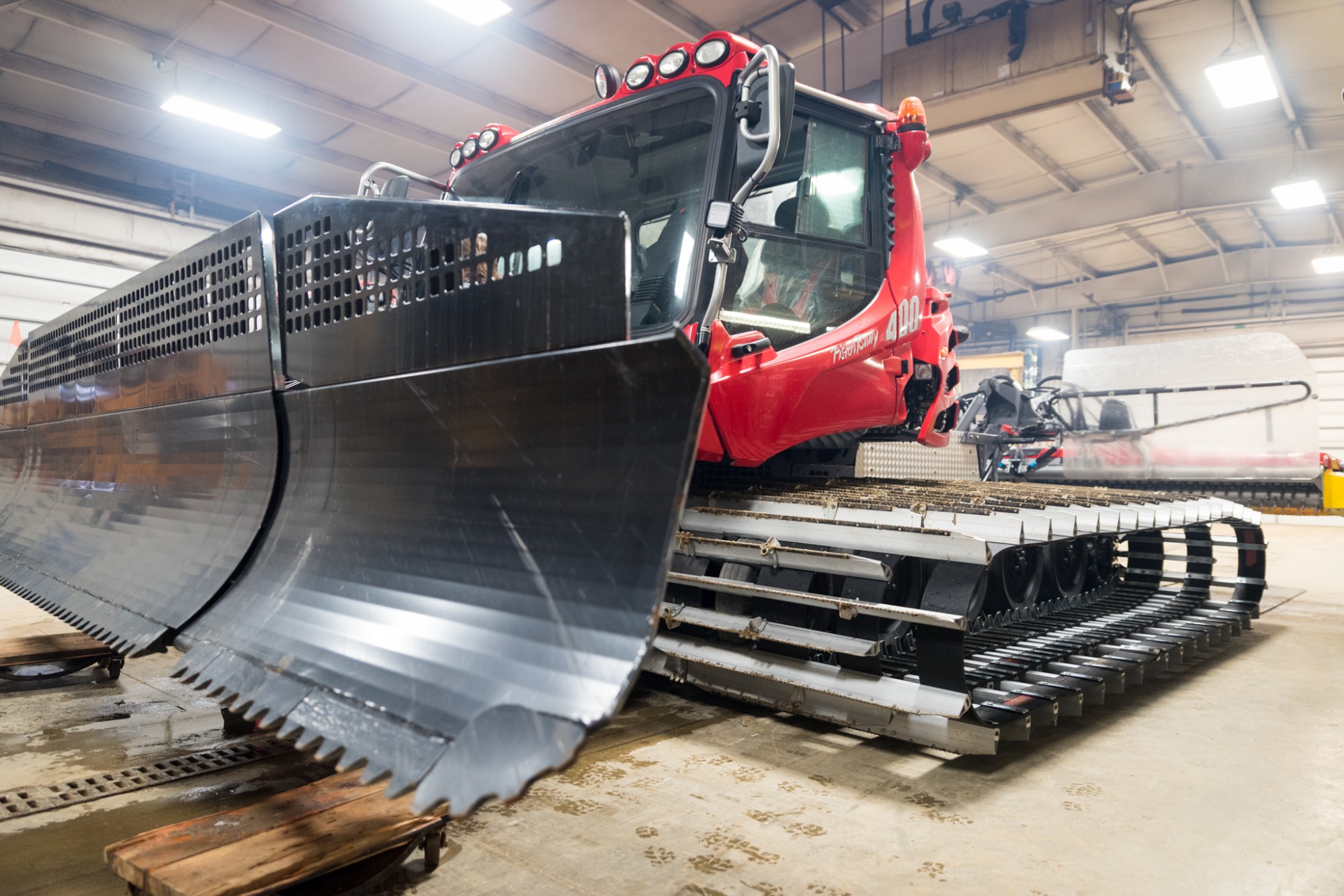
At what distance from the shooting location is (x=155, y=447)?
239 cm

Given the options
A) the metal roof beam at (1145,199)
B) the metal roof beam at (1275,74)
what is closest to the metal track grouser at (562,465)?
the metal roof beam at (1275,74)

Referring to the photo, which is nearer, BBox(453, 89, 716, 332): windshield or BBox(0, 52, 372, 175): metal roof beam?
BBox(453, 89, 716, 332): windshield

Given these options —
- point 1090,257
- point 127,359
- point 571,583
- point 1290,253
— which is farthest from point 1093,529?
point 1290,253

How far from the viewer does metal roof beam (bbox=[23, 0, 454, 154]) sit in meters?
7.80

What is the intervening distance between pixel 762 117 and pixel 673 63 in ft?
2.80

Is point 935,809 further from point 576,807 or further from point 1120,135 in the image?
point 1120,135

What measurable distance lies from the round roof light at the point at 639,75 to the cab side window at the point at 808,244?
61cm

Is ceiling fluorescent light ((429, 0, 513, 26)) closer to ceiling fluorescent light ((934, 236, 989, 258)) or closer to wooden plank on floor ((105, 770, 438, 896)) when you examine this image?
wooden plank on floor ((105, 770, 438, 896))

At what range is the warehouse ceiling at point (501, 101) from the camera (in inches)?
314

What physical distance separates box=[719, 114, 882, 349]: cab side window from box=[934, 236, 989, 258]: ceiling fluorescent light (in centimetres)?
1158

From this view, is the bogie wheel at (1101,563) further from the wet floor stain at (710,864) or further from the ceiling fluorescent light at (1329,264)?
the ceiling fluorescent light at (1329,264)

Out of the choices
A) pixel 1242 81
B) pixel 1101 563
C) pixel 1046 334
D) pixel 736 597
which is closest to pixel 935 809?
pixel 736 597

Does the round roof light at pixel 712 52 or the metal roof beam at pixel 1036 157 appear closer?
the round roof light at pixel 712 52

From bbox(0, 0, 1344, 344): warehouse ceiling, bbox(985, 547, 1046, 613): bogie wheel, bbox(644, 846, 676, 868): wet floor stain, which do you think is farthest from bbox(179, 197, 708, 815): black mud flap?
bbox(0, 0, 1344, 344): warehouse ceiling
